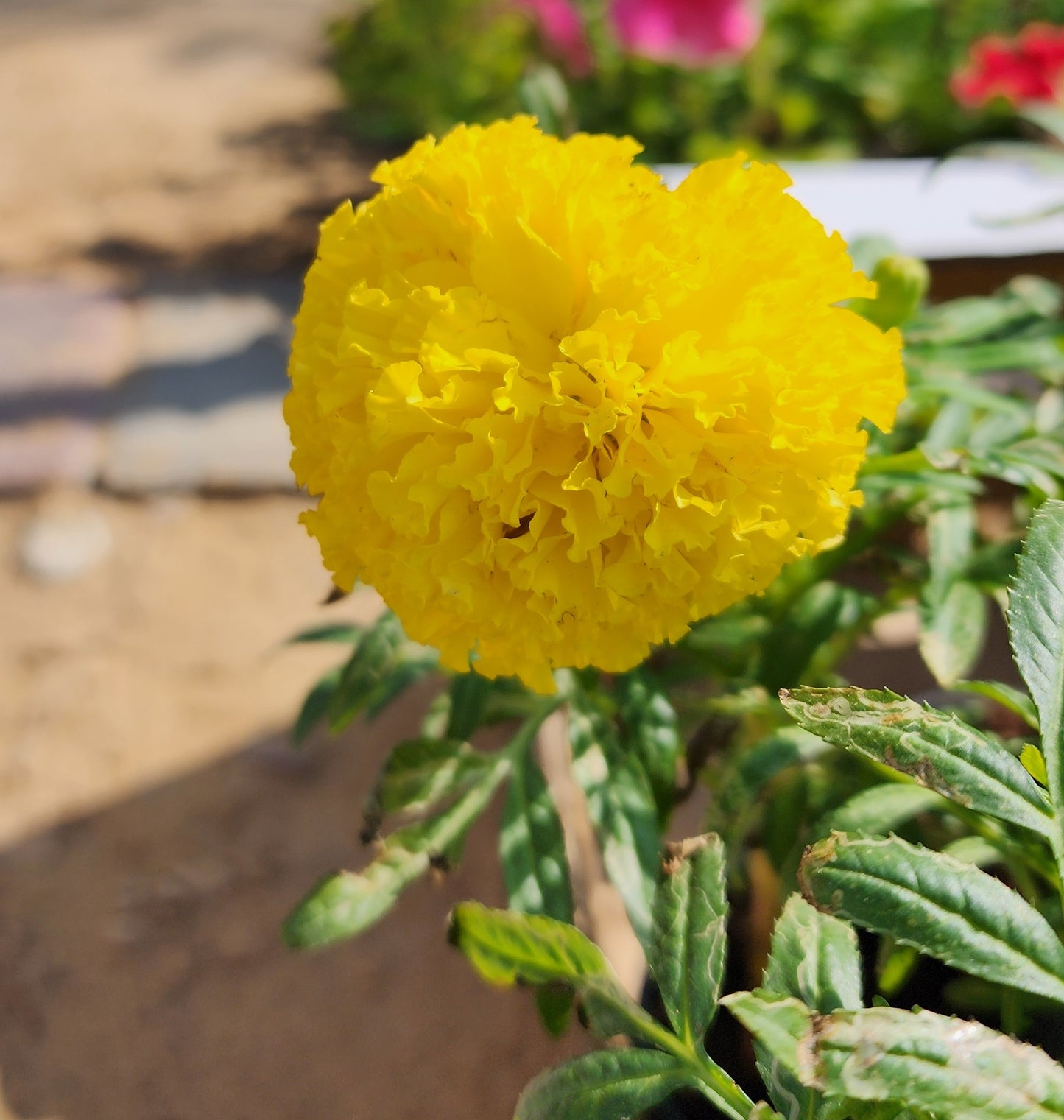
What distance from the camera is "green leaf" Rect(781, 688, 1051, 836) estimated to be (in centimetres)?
65

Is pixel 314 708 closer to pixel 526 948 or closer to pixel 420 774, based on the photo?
pixel 420 774

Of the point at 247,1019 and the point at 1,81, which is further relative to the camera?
the point at 1,81

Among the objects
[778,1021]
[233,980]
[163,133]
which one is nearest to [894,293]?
[778,1021]

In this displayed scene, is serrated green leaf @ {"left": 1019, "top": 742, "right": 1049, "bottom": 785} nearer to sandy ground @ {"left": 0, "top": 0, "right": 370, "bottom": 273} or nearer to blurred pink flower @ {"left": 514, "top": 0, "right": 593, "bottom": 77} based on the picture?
sandy ground @ {"left": 0, "top": 0, "right": 370, "bottom": 273}

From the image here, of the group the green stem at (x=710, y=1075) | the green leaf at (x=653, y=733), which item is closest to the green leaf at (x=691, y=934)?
the green stem at (x=710, y=1075)

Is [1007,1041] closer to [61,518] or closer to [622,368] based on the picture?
[622,368]

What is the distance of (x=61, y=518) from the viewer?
2.28m

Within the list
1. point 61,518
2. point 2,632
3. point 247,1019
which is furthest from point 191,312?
point 247,1019

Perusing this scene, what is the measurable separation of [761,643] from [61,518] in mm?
1740

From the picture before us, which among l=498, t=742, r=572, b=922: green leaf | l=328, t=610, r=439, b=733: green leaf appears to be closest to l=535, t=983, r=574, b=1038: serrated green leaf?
l=498, t=742, r=572, b=922: green leaf

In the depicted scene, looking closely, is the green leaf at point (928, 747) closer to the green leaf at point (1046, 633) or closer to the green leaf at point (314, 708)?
the green leaf at point (1046, 633)

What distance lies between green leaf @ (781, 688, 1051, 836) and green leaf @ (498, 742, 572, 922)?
1.30 ft

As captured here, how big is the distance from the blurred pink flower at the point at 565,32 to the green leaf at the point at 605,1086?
3160 mm

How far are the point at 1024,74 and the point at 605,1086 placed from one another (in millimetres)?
2728
